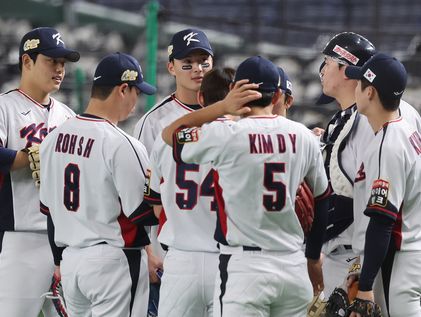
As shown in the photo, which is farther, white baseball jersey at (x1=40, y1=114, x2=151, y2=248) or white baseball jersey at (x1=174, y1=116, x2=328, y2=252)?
white baseball jersey at (x1=40, y1=114, x2=151, y2=248)

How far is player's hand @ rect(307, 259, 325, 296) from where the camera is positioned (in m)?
5.08

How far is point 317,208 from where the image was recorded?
4.95 metres

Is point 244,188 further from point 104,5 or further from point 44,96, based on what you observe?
point 104,5

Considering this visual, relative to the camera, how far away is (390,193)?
4660 mm

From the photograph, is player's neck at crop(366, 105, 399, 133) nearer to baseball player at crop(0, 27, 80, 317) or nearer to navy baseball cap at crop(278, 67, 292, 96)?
Result: navy baseball cap at crop(278, 67, 292, 96)

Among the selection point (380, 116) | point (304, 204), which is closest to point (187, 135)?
point (304, 204)

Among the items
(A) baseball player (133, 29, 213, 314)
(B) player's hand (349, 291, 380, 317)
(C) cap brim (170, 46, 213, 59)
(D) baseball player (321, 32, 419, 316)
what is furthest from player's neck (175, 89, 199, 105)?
(B) player's hand (349, 291, 380, 317)

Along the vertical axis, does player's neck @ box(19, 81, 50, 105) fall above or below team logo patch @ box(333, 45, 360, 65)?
below

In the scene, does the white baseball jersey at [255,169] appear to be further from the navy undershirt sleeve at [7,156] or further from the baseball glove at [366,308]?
the navy undershirt sleeve at [7,156]

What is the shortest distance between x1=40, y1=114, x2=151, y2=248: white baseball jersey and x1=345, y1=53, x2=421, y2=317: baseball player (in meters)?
1.22

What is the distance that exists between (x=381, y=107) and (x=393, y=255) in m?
0.73

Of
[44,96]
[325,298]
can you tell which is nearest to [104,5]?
[44,96]

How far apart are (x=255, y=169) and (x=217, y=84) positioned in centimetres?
65

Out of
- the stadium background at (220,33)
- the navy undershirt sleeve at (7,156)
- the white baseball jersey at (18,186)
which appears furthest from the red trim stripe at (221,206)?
the stadium background at (220,33)
